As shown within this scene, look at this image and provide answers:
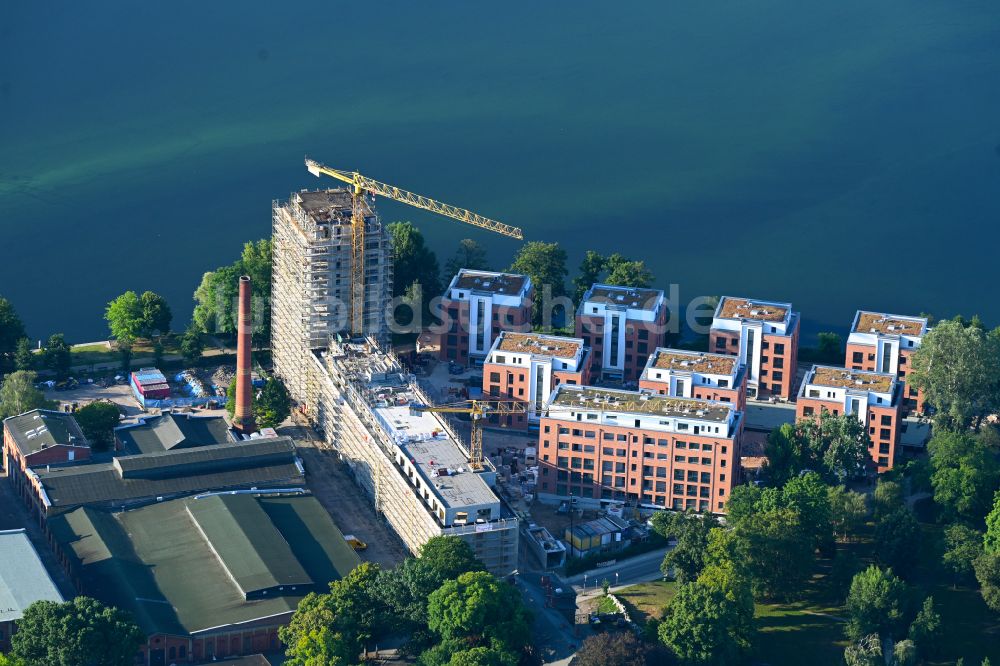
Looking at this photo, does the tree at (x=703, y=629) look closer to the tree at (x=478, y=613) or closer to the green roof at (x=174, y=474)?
the tree at (x=478, y=613)

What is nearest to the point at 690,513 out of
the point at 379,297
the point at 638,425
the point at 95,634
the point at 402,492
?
the point at 638,425

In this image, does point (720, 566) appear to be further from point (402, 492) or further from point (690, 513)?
point (402, 492)

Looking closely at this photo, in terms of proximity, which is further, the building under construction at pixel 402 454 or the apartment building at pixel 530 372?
the apartment building at pixel 530 372

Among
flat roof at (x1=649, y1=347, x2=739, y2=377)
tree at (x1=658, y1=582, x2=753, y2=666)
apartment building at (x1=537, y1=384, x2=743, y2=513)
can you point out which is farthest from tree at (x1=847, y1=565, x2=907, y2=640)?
flat roof at (x1=649, y1=347, x2=739, y2=377)

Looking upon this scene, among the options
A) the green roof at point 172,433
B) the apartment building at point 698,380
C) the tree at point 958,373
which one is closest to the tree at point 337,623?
the green roof at point 172,433

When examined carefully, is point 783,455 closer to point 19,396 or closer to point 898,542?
point 898,542

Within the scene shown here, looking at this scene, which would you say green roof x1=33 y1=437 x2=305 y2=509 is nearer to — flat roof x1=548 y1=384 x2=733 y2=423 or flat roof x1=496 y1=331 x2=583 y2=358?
flat roof x1=548 y1=384 x2=733 y2=423
